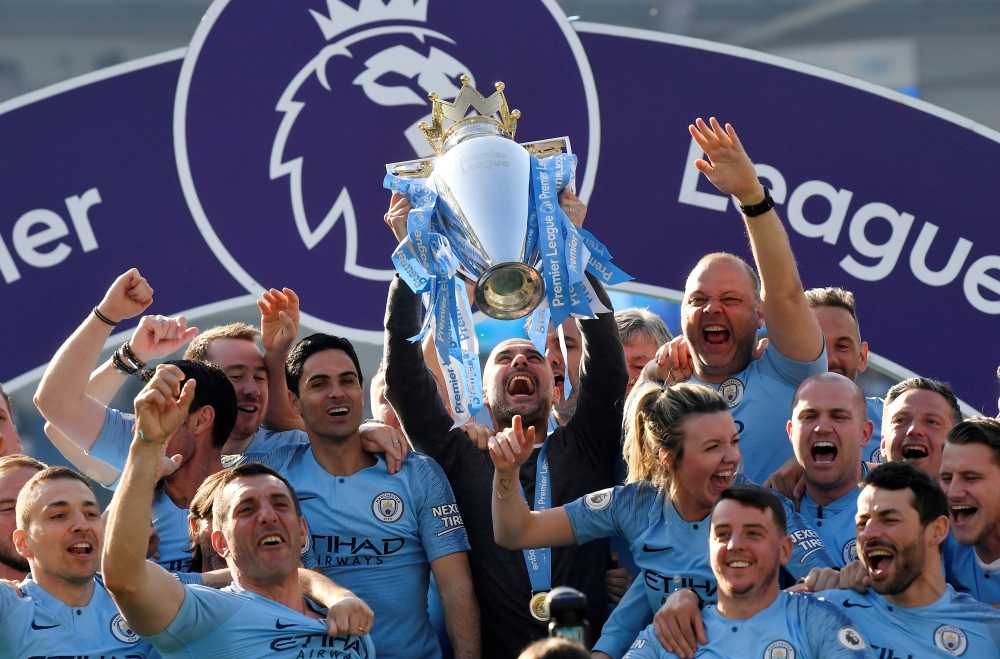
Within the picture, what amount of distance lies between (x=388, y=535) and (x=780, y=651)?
1317 mm

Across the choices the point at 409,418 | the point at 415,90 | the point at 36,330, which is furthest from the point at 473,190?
the point at 36,330

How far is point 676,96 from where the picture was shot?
224 inches

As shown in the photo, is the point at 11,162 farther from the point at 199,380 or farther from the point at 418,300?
the point at 418,300

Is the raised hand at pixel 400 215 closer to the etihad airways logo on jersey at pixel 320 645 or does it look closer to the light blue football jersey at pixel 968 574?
the etihad airways logo on jersey at pixel 320 645

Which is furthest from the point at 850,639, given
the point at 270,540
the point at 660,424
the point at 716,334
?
the point at 270,540

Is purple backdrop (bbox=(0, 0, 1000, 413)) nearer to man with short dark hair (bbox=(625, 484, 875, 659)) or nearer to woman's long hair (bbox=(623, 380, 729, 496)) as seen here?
woman's long hair (bbox=(623, 380, 729, 496))

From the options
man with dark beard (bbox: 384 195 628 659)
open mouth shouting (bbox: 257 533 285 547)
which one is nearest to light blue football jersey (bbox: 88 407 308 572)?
open mouth shouting (bbox: 257 533 285 547)

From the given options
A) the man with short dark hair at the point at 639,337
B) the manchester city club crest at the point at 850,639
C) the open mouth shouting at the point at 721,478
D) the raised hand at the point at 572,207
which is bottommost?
the manchester city club crest at the point at 850,639

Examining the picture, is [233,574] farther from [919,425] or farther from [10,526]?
[919,425]

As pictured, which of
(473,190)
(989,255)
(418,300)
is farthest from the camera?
(989,255)

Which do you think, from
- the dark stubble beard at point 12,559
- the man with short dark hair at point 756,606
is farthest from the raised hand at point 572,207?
the dark stubble beard at point 12,559

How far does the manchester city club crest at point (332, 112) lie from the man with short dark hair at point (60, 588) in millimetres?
2085

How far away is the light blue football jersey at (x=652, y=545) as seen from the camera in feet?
11.9

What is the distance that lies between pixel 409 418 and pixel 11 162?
8.56 ft
